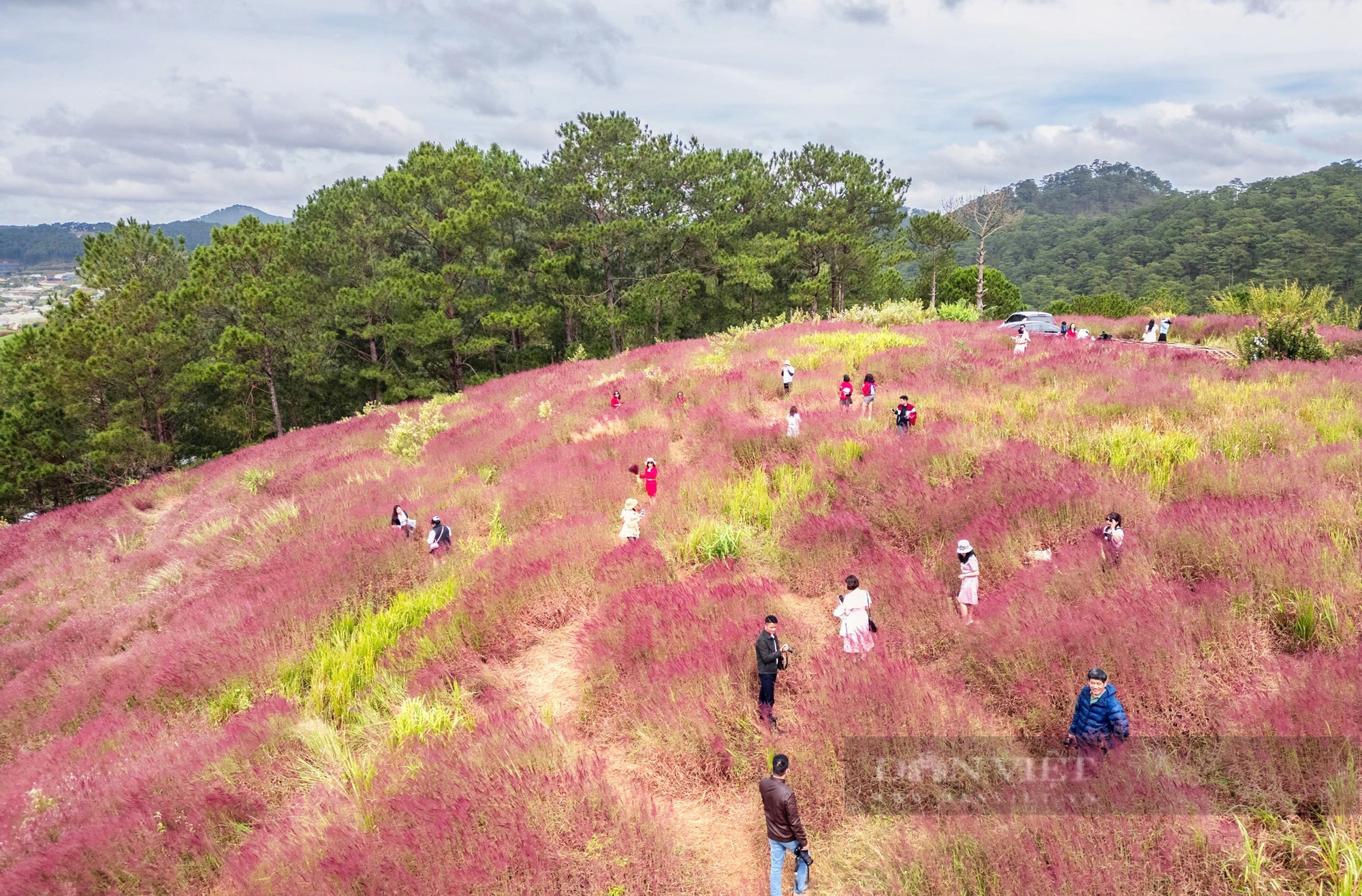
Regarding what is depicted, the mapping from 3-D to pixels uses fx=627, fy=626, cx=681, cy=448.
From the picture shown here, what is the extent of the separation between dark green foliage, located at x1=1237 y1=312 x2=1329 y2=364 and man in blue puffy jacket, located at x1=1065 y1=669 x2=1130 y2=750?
573 inches

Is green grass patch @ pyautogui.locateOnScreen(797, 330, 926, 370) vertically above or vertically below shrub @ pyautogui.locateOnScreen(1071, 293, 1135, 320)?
below

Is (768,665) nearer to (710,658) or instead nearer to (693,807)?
(710,658)

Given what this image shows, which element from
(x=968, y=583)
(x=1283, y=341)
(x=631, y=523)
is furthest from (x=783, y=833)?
(x=1283, y=341)

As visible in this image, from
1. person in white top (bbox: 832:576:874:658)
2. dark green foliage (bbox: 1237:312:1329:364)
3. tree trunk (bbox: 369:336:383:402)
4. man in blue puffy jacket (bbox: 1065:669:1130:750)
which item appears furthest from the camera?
tree trunk (bbox: 369:336:383:402)

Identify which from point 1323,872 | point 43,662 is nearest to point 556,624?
point 1323,872

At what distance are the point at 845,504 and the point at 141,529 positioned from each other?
66.1 feet

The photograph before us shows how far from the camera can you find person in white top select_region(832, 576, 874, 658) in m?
5.83

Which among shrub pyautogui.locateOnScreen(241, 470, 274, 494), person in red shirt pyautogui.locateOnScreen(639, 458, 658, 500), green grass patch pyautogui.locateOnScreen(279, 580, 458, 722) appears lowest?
shrub pyautogui.locateOnScreen(241, 470, 274, 494)

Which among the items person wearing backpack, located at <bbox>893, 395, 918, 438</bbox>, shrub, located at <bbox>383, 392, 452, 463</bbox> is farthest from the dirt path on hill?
shrub, located at <bbox>383, 392, 452, 463</bbox>

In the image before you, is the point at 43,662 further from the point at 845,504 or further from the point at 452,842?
the point at 845,504

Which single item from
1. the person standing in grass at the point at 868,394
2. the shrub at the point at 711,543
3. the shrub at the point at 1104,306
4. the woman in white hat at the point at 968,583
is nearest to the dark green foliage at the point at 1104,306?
the shrub at the point at 1104,306

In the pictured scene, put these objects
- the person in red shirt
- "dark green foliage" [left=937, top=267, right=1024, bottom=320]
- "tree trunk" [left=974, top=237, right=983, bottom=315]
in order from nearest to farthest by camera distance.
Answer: the person in red shirt → "tree trunk" [left=974, top=237, right=983, bottom=315] → "dark green foliage" [left=937, top=267, right=1024, bottom=320]

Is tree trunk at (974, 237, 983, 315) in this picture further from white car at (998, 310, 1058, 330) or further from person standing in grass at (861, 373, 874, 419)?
person standing in grass at (861, 373, 874, 419)

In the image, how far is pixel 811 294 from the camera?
38.2m
